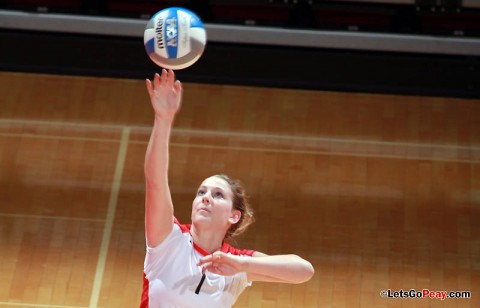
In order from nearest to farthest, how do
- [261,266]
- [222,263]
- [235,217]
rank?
1. [222,263]
2. [261,266]
3. [235,217]

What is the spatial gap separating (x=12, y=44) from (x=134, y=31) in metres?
1.43

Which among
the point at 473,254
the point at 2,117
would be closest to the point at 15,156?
the point at 2,117

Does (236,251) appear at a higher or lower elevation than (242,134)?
lower

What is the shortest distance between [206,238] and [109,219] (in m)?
4.04

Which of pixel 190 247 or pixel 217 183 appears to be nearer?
pixel 190 247

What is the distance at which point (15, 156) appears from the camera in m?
9.39

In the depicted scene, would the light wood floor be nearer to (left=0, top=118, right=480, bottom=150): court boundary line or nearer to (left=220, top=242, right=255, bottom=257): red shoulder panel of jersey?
(left=0, top=118, right=480, bottom=150): court boundary line

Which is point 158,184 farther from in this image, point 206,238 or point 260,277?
point 260,277

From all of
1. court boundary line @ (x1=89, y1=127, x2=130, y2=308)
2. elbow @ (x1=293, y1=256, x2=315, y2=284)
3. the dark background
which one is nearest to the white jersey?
elbow @ (x1=293, y1=256, x2=315, y2=284)

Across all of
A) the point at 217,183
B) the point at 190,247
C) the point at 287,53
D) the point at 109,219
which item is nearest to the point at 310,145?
the point at 287,53

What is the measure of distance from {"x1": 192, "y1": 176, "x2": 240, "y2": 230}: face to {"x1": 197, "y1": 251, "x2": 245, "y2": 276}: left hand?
65cm

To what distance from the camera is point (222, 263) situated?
4.42 metres

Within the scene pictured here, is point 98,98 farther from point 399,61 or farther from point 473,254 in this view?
point 473,254

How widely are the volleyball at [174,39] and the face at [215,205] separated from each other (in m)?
0.80
